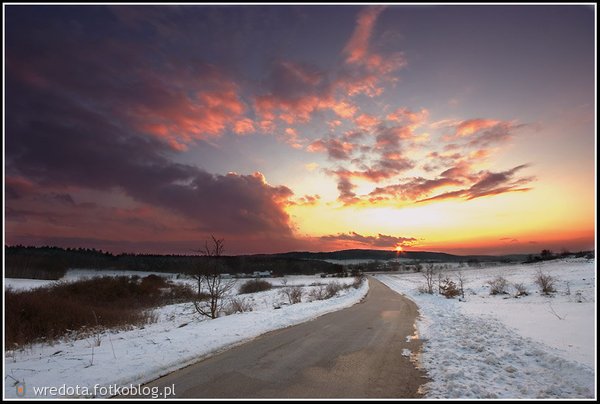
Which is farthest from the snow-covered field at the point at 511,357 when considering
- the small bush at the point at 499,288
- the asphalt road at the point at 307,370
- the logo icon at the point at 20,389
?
the small bush at the point at 499,288

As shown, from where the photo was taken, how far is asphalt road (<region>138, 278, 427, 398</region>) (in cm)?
673

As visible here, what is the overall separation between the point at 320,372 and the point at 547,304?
70.0ft

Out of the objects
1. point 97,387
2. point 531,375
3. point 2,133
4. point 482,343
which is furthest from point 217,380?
point 482,343

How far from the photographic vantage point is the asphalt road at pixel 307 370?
6734mm

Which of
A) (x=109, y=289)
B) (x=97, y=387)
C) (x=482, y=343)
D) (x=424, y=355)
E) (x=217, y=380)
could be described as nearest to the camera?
(x=97, y=387)

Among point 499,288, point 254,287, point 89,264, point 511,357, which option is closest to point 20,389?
point 511,357

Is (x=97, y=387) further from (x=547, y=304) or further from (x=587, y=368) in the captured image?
(x=547, y=304)

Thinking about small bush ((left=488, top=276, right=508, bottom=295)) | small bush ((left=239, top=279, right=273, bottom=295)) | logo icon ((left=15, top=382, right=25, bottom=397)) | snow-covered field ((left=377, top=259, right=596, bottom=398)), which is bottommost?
small bush ((left=239, top=279, right=273, bottom=295))

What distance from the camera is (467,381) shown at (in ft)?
23.6

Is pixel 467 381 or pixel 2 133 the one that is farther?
pixel 2 133

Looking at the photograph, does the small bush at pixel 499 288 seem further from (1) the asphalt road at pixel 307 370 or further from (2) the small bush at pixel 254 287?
(2) the small bush at pixel 254 287

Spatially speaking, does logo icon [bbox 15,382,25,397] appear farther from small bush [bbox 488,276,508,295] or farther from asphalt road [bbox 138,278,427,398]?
small bush [bbox 488,276,508,295]

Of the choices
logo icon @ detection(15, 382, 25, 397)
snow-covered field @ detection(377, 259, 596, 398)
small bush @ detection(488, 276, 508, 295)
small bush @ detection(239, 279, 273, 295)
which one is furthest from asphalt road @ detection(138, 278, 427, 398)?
small bush @ detection(239, 279, 273, 295)

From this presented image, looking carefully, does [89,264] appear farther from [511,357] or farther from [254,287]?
[511,357]
